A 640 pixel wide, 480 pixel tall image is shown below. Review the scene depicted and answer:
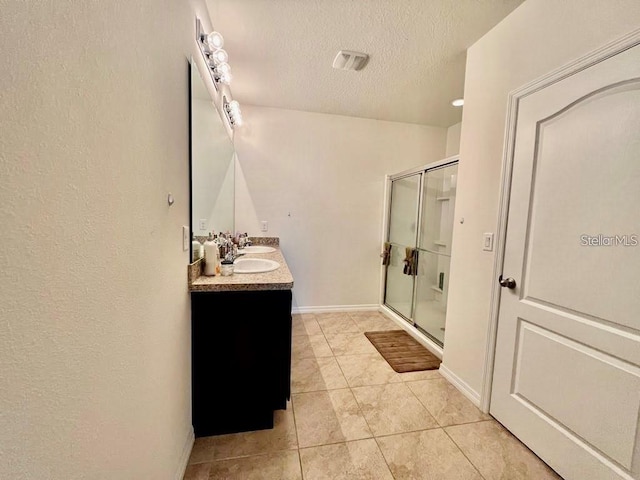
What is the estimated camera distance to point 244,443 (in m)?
1.45

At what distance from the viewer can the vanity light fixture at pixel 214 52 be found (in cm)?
148

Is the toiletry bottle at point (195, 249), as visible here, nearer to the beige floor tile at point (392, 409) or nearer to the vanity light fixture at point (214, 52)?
the vanity light fixture at point (214, 52)

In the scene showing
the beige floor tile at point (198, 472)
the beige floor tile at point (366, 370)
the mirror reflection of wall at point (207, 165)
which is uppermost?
the mirror reflection of wall at point (207, 165)

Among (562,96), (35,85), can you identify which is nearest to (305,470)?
(35,85)

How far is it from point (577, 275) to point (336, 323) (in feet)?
7.40

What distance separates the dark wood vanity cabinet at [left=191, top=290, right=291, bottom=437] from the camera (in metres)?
1.43

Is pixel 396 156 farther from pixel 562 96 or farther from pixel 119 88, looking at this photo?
pixel 119 88

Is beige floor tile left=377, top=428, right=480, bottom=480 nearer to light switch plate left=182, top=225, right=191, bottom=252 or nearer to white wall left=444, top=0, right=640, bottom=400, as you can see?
white wall left=444, top=0, right=640, bottom=400

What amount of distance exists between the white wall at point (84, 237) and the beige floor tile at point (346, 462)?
694 mm

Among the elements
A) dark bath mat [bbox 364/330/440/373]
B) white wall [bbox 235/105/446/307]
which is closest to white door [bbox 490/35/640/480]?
dark bath mat [bbox 364/330/440/373]

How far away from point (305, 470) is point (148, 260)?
1.24 m

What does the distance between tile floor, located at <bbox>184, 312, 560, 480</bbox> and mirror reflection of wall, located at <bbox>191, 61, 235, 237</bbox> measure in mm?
1213

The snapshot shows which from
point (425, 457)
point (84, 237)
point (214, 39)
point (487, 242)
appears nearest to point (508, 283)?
point (487, 242)

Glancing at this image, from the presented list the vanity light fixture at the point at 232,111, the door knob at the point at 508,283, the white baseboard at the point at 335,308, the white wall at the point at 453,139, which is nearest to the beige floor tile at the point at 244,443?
the door knob at the point at 508,283
